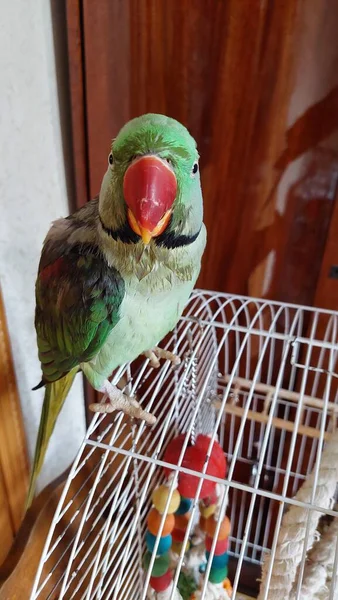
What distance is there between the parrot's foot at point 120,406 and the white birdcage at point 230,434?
17mm

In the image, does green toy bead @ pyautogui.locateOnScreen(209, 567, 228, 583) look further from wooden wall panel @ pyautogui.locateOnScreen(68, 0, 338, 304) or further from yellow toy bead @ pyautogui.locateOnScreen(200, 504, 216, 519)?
wooden wall panel @ pyautogui.locateOnScreen(68, 0, 338, 304)

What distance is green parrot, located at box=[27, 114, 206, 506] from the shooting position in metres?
0.40

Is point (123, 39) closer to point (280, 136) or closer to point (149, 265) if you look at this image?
point (280, 136)

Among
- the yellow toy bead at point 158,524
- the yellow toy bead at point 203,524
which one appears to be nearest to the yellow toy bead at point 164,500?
the yellow toy bead at point 158,524

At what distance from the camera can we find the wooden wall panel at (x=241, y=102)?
669 millimetres

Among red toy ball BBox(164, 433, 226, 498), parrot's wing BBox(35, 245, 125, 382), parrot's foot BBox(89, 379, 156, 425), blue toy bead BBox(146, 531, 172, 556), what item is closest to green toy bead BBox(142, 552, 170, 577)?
blue toy bead BBox(146, 531, 172, 556)

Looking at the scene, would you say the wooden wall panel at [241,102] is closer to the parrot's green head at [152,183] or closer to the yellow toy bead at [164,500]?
the parrot's green head at [152,183]

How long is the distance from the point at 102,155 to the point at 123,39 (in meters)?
0.20

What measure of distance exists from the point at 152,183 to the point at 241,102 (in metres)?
0.44

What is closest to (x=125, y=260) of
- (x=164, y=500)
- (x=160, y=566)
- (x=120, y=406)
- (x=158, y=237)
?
(x=158, y=237)

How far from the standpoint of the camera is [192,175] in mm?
438

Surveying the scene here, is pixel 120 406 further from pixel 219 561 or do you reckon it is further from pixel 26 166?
pixel 26 166

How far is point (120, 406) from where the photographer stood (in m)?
0.60

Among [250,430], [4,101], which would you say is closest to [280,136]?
[4,101]
